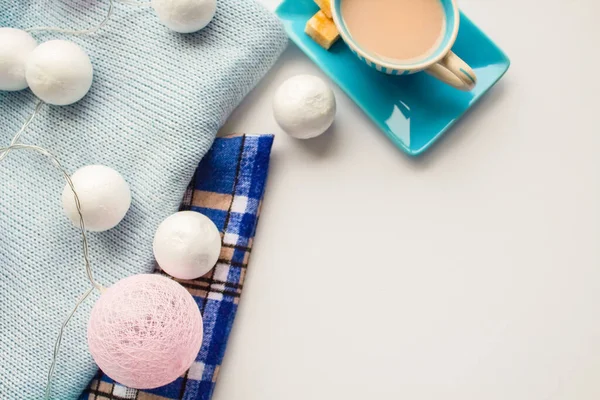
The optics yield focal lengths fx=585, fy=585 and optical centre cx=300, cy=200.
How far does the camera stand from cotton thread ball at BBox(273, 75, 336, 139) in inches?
23.6

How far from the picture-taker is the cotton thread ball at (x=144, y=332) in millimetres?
510

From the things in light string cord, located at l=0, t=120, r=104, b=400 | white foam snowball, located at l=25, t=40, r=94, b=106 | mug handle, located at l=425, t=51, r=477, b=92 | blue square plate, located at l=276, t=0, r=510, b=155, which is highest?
mug handle, located at l=425, t=51, r=477, b=92

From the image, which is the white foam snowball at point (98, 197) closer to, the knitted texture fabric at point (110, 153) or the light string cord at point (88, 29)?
the knitted texture fabric at point (110, 153)

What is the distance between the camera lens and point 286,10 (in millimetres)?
663

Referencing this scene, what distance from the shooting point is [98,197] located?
22.4 inches

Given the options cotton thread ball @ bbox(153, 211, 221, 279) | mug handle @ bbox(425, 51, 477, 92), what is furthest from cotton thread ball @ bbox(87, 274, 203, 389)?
mug handle @ bbox(425, 51, 477, 92)

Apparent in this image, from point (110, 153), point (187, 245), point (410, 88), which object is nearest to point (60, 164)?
point (110, 153)

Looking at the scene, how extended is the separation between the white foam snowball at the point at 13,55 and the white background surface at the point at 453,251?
28 centimetres

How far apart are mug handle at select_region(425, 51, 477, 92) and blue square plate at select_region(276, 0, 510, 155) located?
6 centimetres

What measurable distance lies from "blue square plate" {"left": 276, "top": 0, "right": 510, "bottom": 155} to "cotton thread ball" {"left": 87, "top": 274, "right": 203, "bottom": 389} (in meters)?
0.29

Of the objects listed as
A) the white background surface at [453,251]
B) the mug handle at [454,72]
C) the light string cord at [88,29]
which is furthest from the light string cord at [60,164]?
the mug handle at [454,72]

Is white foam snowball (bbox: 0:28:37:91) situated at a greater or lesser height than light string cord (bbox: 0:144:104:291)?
greater

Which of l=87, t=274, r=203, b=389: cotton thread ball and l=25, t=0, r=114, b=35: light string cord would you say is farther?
l=25, t=0, r=114, b=35: light string cord

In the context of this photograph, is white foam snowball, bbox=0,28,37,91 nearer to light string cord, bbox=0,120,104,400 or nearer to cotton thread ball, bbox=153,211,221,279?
light string cord, bbox=0,120,104,400
